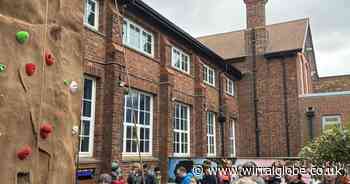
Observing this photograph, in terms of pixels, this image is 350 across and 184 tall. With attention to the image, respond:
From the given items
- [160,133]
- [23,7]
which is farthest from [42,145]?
[160,133]

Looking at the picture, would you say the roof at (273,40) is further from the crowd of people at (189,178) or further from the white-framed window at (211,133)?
the crowd of people at (189,178)

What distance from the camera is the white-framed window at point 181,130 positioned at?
14689 millimetres

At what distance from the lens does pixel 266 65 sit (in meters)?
22.4

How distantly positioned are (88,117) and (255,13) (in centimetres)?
1695

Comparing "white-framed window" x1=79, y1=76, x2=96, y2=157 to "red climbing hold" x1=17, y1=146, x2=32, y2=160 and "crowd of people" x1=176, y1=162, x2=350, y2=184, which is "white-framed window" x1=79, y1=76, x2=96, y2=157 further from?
"red climbing hold" x1=17, y1=146, x2=32, y2=160

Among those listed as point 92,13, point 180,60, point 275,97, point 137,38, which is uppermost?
point 92,13

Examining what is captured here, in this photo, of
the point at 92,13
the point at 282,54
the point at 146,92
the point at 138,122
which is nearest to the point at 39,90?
the point at 92,13

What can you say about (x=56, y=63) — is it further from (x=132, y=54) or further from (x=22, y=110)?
(x=132, y=54)

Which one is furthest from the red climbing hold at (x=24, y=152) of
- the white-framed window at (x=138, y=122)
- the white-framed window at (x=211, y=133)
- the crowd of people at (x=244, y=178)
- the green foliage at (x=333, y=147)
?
the white-framed window at (x=211, y=133)

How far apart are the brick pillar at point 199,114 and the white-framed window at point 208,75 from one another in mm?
1489

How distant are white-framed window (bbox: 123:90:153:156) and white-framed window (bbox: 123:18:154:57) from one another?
Answer: 1.67 metres

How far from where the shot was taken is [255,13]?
76.4ft

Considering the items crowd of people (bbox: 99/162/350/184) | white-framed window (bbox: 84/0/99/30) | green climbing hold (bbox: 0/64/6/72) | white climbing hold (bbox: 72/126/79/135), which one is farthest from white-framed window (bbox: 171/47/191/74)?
green climbing hold (bbox: 0/64/6/72)

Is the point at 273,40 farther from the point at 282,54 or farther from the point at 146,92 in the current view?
the point at 146,92
